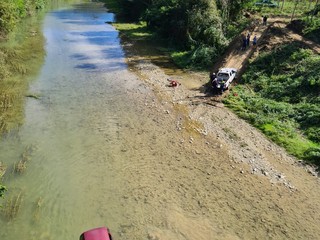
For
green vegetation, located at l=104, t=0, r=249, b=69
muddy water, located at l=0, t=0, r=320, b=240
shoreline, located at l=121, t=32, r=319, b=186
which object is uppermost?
green vegetation, located at l=104, t=0, r=249, b=69

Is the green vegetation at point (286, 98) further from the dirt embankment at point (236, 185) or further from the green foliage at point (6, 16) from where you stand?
the green foliage at point (6, 16)

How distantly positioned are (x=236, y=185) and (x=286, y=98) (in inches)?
517

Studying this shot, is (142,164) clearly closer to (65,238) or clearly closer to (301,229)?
(65,238)

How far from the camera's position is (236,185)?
21.3 metres

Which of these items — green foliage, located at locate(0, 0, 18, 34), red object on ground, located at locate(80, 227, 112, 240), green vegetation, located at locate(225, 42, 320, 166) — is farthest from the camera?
green foliage, located at locate(0, 0, 18, 34)

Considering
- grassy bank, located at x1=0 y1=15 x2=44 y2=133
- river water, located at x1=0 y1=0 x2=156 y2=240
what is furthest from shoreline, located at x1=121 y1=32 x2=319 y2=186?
grassy bank, located at x1=0 y1=15 x2=44 y2=133

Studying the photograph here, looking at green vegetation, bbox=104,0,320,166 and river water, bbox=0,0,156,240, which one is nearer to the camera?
river water, bbox=0,0,156,240

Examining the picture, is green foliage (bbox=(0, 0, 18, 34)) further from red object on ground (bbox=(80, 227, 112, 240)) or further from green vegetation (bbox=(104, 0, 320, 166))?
red object on ground (bbox=(80, 227, 112, 240))

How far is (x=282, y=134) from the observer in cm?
2634

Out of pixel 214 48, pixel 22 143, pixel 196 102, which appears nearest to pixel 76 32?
pixel 214 48

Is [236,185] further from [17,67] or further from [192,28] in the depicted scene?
[192,28]

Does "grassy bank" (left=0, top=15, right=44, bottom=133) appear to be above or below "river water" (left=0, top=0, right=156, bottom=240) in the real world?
above

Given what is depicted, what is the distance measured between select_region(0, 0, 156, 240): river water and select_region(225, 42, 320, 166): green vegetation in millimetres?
10256

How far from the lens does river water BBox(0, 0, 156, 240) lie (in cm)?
1794
